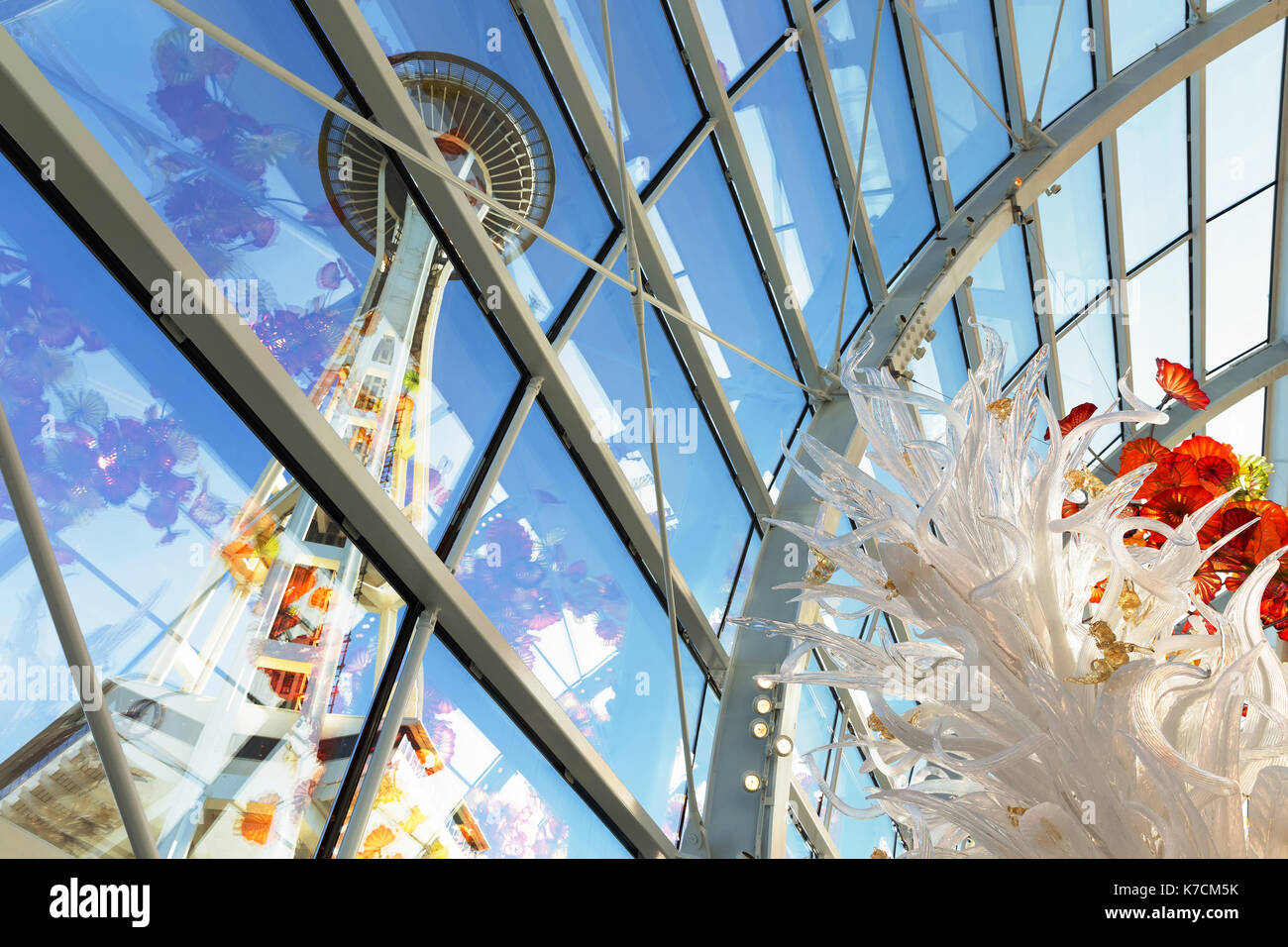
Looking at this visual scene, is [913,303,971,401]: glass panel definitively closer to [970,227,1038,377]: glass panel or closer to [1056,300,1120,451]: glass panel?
[970,227,1038,377]: glass panel

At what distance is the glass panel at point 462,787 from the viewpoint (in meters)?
4.21

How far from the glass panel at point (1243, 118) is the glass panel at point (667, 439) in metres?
9.37

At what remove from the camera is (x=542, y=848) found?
5191mm

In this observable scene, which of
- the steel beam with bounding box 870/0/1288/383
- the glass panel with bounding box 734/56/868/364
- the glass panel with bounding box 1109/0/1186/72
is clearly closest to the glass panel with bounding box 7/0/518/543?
the glass panel with bounding box 734/56/868/364

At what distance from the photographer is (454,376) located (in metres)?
4.81

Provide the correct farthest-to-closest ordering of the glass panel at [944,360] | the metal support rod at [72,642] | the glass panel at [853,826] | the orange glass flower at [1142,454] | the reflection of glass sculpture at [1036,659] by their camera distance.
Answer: the glass panel at [944,360] → the glass panel at [853,826] → the orange glass flower at [1142,454] → the metal support rod at [72,642] → the reflection of glass sculpture at [1036,659]

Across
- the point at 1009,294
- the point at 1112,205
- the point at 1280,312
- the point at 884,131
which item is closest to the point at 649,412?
the point at 884,131

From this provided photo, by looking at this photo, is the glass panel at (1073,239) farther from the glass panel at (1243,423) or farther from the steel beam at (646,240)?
the steel beam at (646,240)

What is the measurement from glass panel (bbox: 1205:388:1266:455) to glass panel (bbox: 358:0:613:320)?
13.4m

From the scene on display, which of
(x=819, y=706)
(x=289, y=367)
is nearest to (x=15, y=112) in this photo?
(x=289, y=367)

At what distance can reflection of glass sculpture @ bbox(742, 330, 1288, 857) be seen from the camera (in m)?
1.65

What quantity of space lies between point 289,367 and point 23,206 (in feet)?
3.57

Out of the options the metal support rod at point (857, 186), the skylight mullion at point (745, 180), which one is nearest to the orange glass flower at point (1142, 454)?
the metal support rod at point (857, 186)

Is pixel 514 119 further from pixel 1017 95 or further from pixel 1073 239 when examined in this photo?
pixel 1073 239
